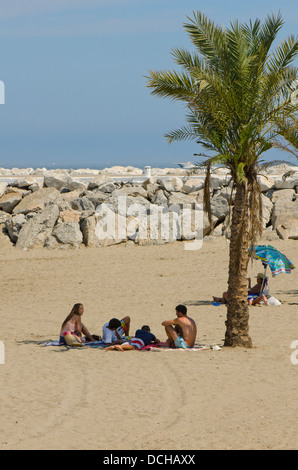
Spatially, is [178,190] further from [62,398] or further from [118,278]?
[62,398]

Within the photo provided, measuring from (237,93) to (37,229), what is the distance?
55.3 feet

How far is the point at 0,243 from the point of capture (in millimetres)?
27828

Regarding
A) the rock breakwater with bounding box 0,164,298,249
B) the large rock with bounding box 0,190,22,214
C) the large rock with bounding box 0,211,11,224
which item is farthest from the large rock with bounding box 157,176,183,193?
the large rock with bounding box 0,211,11,224

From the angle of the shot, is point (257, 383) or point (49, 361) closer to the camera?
point (257, 383)

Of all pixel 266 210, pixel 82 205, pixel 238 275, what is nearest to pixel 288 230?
pixel 266 210

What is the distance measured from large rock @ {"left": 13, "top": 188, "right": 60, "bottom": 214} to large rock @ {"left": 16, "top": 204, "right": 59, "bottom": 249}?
1832 millimetres

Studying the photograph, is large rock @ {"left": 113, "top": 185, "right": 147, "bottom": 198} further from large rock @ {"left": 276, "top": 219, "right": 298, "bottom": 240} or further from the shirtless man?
the shirtless man

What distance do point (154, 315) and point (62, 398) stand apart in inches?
278

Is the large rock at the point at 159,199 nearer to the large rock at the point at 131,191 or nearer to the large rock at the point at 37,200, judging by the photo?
the large rock at the point at 131,191

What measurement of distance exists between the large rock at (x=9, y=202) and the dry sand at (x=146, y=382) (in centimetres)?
→ 1100

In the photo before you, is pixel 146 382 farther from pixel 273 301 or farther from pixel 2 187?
pixel 2 187

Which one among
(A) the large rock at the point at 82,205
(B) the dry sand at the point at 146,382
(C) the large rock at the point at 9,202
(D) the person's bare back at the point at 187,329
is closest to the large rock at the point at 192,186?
(A) the large rock at the point at 82,205

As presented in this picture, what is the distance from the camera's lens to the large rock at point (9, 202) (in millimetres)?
30562
